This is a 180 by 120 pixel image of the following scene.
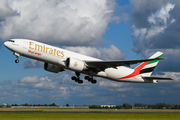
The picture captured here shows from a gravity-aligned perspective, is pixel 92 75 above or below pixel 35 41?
below

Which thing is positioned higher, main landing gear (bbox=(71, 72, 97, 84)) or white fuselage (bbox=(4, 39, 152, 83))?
white fuselage (bbox=(4, 39, 152, 83))

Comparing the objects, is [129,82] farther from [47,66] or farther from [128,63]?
[47,66]

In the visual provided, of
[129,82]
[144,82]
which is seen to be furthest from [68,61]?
[144,82]

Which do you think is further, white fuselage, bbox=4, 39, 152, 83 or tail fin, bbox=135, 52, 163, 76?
tail fin, bbox=135, 52, 163, 76

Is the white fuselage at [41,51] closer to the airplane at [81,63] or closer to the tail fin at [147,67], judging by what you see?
the airplane at [81,63]

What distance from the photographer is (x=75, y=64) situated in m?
36.1

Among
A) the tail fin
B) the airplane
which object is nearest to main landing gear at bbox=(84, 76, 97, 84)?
the airplane

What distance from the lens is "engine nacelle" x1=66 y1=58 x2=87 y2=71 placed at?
3575 cm

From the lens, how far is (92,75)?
40.7 meters

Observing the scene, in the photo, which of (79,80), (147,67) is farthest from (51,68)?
(147,67)

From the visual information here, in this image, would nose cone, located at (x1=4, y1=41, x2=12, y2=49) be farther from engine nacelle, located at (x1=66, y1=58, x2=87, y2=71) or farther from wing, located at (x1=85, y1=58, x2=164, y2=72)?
wing, located at (x1=85, y1=58, x2=164, y2=72)

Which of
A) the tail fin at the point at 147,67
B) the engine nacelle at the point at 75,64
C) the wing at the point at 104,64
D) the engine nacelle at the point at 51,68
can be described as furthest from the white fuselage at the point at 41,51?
the tail fin at the point at 147,67

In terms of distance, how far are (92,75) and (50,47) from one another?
981 cm

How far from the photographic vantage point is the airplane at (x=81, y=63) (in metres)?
34.2
